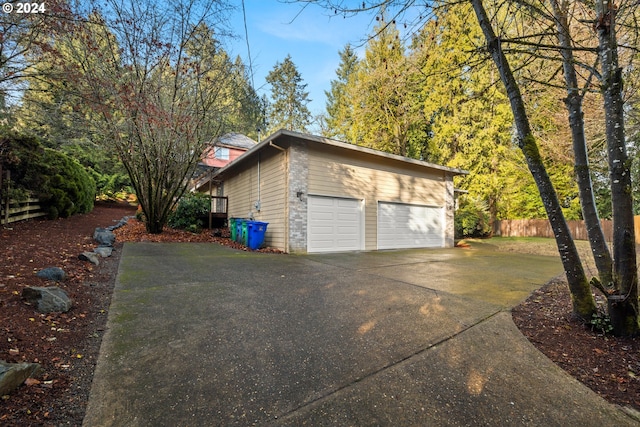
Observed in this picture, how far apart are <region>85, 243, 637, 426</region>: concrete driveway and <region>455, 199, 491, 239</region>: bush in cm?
1130

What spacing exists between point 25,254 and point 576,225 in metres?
19.1

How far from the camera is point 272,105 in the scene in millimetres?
28047

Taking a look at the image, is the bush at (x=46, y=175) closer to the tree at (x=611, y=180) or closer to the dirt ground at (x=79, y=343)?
the dirt ground at (x=79, y=343)

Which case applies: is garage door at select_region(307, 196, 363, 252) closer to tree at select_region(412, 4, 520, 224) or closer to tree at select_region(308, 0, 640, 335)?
tree at select_region(308, 0, 640, 335)

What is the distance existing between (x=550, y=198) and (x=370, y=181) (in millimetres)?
6699

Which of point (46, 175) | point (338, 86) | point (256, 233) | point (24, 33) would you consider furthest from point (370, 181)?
point (338, 86)

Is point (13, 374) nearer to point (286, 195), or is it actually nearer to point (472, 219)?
point (286, 195)

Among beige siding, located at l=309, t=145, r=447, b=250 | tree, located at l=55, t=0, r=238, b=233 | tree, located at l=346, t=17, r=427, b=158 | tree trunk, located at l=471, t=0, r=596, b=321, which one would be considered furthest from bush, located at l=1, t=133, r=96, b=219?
tree, located at l=346, t=17, r=427, b=158

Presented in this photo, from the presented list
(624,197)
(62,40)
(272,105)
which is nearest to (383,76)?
(62,40)

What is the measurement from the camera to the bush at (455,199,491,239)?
46.1 feet

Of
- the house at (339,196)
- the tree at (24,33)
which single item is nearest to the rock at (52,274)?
the tree at (24,33)

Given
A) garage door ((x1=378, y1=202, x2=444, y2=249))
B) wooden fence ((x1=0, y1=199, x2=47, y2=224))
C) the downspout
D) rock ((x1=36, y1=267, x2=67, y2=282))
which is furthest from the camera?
garage door ((x1=378, y1=202, x2=444, y2=249))

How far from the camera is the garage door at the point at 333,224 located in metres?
8.10

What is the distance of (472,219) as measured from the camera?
14.1m
